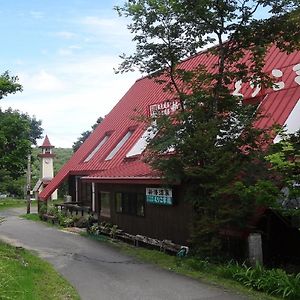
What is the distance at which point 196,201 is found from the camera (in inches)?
487

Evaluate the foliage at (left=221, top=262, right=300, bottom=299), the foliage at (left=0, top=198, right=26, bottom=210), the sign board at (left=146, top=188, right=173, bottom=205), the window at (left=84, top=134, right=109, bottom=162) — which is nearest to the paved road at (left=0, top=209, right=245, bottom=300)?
the foliage at (left=221, top=262, right=300, bottom=299)

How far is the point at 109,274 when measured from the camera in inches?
451

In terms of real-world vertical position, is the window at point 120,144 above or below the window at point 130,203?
above

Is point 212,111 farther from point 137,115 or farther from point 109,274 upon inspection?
point 137,115

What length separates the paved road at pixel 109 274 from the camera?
30.5ft

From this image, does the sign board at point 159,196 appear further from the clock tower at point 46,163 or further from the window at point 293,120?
the clock tower at point 46,163

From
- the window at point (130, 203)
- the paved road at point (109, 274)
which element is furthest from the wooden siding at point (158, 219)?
the paved road at point (109, 274)

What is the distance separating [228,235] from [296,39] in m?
5.49

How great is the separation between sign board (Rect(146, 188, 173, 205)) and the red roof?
60 cm

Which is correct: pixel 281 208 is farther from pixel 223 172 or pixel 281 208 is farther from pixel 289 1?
pixel 289 1

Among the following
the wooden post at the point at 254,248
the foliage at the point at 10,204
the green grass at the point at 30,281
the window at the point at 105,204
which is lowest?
the foliage at the point at 10,204

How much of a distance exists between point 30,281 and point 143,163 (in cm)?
839

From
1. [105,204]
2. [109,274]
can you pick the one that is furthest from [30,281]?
[105,204]

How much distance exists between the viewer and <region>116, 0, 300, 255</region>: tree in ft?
37.9
